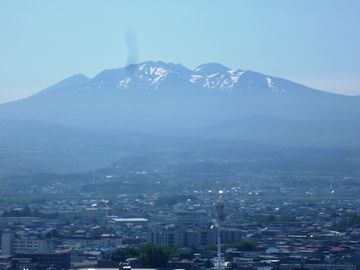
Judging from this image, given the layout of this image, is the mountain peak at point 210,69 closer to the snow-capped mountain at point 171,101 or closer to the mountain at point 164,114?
the mountain at point 164,114

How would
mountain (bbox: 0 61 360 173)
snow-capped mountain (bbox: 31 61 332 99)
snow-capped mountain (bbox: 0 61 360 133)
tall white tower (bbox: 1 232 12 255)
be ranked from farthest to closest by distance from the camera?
snow-capped mountain (bbox: 31 61 332 99), snow-capped mountain (bbox: 0 61 360 133), mountain (bbox: 0 61 360 173), tall white tower (bbox: 1 232 12 255)

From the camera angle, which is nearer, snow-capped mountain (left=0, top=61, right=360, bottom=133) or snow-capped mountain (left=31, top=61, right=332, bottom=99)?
snow-capped mountain (left=0, top=61, right=360, bottom=133)

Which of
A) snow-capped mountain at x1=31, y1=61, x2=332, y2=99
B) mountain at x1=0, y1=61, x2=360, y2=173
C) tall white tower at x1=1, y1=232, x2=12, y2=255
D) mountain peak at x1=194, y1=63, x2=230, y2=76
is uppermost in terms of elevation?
mountain peak at x1=194, y1=63, x2=230, y2=76

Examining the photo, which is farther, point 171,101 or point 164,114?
point 171,101

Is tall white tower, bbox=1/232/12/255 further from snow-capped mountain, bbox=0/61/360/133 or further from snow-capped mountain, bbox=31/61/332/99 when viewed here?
snow-capped mountain, bbox=31/61/332/99

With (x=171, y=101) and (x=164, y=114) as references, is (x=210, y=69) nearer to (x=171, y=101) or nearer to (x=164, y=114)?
(x=171, y=101)

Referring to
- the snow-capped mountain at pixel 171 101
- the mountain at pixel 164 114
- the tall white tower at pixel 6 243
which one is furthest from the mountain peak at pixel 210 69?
the tall white tower at pixel 6 243

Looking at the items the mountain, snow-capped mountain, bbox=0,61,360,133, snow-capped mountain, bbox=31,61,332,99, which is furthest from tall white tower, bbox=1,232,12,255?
snow-capped mountain, bbox=31,61,332,99

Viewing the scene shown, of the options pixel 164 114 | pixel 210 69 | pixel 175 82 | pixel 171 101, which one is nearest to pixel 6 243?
pixel 164 114
